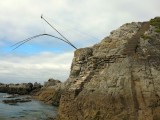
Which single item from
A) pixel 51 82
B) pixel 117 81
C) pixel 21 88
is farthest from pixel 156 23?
pixel 21 88

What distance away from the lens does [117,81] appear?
22.0 meters

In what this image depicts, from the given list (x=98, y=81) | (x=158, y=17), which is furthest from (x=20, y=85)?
(x=98, y=81)

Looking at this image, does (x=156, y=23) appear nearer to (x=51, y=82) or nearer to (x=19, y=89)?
(x=51, y=82)

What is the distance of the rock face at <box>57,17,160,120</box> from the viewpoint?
830 inches

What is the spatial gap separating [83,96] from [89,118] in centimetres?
160

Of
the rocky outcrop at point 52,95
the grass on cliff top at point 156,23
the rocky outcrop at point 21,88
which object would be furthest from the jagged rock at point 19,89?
the grass on cliff top at point 156,23

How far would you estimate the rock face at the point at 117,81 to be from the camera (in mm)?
21094

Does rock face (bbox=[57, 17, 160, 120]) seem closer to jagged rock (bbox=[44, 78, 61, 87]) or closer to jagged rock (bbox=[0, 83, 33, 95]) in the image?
jagged rock (bbox=[44, 78, 61, 87])

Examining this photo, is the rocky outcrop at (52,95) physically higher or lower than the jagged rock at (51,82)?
lower

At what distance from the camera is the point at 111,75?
22531 millimetres

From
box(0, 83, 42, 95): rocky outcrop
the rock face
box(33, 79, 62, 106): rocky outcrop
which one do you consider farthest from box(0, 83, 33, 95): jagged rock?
the rock face

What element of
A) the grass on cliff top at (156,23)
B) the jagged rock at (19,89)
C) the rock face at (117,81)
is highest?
the grass on cliff top at (156,23)

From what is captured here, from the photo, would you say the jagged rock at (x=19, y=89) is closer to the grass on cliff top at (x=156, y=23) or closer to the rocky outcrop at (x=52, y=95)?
the rocky outcrop at (x=52, y=95)

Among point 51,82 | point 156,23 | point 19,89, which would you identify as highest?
point 156,23
